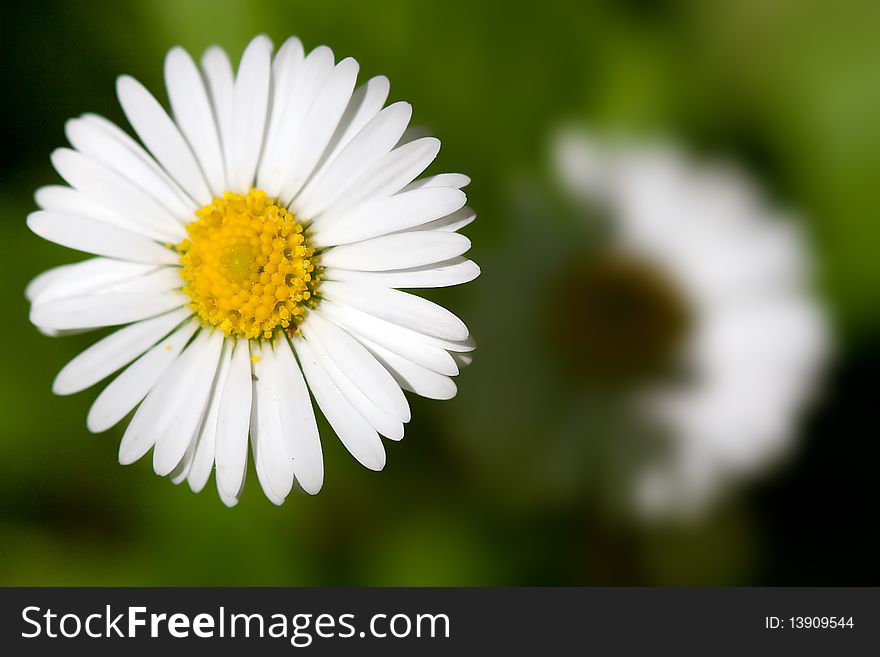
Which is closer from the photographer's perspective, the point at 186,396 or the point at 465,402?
the point at 186,396

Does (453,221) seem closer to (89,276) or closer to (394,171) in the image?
(394,171)

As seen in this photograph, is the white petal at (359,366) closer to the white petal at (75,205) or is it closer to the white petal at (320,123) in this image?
the white petal at (320,123)

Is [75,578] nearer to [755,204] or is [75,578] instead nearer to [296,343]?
[296,343]

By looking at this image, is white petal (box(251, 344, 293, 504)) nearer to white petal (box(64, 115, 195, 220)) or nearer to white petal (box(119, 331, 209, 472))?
white petal (box(119, 331, 209, 472))

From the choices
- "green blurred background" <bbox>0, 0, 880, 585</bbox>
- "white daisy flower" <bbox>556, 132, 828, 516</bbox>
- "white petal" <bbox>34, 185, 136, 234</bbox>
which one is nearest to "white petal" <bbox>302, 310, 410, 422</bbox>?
"white petal" <bbox>34, 185, 136, 234</bbox>

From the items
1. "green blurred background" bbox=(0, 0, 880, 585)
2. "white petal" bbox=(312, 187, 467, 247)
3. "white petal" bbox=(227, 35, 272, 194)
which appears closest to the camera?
"white petal" bbox=(312, 187, 467, 247)

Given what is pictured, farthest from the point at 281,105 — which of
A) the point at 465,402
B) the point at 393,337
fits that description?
the point at 465,402
